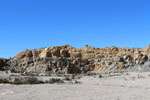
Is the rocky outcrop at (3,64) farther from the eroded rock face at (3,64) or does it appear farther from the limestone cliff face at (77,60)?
the limestone cliff face at (77,60)

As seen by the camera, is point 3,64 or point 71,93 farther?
point 3,64

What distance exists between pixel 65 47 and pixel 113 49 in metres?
11.2

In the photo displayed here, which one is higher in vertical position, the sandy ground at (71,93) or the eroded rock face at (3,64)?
the eroded rock face at (3,64)

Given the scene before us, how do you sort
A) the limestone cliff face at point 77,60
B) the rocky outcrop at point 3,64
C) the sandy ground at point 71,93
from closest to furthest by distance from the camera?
the sandy ground at point 71,93 → the limestone cliff face at point 77,60 → the rocky outcrop at point 3,64

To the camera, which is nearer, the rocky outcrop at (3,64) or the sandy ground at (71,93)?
the sandy ground at (71,93)

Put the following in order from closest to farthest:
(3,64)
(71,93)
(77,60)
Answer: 1. (71,93)
2. (3,64)
3. (77,60)

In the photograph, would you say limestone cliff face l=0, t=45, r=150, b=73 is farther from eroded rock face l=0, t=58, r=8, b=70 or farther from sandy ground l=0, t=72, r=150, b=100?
sandy ground l=0, t=72, r=150, b=100

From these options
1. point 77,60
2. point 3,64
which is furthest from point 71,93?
point 3,64

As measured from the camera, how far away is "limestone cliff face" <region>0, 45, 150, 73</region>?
4119 centimetres

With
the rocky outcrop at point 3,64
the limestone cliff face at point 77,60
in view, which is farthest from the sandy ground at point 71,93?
Result: the rocky outcrop at point 3,64

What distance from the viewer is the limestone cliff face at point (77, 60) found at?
4119cm

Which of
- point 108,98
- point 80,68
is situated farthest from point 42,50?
point 108,98

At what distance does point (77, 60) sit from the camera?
145 feet

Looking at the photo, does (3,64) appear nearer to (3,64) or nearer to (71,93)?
(3,64)
